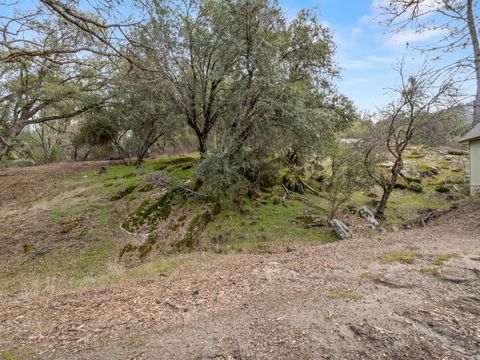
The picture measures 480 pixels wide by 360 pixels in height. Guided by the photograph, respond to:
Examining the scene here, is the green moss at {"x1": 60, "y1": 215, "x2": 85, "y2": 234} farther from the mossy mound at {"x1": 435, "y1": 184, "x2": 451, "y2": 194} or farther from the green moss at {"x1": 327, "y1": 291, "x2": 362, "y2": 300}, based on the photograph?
the mossy mound at {"x1": 435, "y1": 184, "x2": 451, "y2": 194}

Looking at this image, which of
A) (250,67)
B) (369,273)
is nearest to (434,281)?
(369,273)

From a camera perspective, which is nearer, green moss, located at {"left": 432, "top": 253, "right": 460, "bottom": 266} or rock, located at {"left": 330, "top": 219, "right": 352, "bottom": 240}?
green moss, located at {"left": 432, "top": 253, "right": 460, "bottom": 266}

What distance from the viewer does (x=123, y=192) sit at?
1099cm

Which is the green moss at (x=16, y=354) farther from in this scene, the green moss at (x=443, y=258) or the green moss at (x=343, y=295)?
the green moss at (x=443, y=258)

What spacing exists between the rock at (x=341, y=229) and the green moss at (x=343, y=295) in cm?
519

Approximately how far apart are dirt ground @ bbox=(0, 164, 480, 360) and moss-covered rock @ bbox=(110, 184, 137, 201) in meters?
7.12

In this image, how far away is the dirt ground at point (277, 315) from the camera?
7.32 feet

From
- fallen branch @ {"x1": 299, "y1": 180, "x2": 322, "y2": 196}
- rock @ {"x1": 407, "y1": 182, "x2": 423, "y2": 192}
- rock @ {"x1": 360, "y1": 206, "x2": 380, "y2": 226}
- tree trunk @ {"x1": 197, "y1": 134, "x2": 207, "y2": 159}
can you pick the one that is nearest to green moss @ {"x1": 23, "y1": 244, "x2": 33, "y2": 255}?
tree trunk @ {"x1": 197, "y1": 134, "x2": 207, "y2": 159}

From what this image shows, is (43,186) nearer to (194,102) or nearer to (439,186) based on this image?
(194,102)

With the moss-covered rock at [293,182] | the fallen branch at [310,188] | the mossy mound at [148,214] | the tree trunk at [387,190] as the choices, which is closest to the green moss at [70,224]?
the mossy mound at [148,214]

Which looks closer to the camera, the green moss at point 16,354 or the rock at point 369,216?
the green moss at point 16,354

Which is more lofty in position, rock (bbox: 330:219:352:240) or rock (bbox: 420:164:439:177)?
rock (bbox: 420:164:439:177)

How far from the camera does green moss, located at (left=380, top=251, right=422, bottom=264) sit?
412cm

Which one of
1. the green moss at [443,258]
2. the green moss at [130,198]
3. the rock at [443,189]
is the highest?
the green moss at [130,198]
